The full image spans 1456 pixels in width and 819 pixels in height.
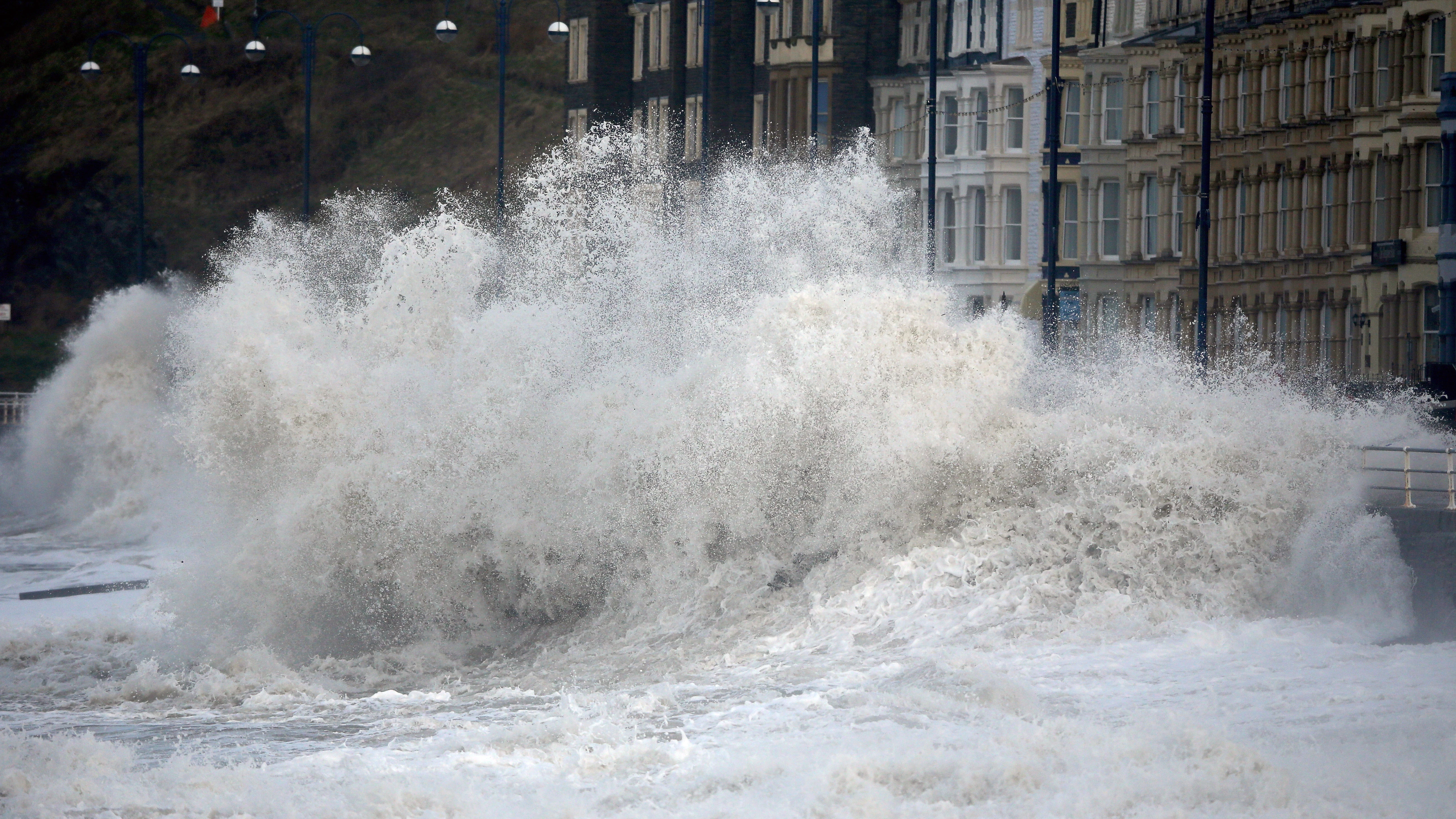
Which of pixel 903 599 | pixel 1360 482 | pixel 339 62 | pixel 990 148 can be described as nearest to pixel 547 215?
pixel 903 599

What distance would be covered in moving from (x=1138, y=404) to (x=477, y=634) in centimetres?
701

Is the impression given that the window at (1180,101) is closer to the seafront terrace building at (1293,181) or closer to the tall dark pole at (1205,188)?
the seafront terrace building at (1293,181)

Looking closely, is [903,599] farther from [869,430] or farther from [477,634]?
[477,634]

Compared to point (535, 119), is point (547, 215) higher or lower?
lower

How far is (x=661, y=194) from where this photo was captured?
41562 millimetres

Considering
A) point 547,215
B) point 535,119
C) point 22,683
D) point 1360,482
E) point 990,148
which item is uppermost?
point 535,119

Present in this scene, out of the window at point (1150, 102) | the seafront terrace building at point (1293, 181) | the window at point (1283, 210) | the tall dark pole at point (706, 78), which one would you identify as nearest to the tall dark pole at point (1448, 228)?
the seafront terrace building at point (1293, 181)

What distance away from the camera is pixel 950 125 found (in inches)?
2084

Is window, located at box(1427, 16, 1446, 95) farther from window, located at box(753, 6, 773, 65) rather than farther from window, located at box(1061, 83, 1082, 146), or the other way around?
window, located at box(753, 6, 773, 65)

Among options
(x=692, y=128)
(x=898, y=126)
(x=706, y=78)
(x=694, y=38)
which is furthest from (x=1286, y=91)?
(x=694, y=38)

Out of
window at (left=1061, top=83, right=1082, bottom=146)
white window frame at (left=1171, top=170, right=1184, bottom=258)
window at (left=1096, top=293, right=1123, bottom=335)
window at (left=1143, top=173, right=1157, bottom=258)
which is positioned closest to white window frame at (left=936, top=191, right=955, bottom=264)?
window at (left=1061, top=83, right=1082, bottom=146)

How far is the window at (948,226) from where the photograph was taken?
5269 cm

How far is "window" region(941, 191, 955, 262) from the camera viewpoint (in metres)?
52.7

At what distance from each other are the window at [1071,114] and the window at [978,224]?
275 centimetres
